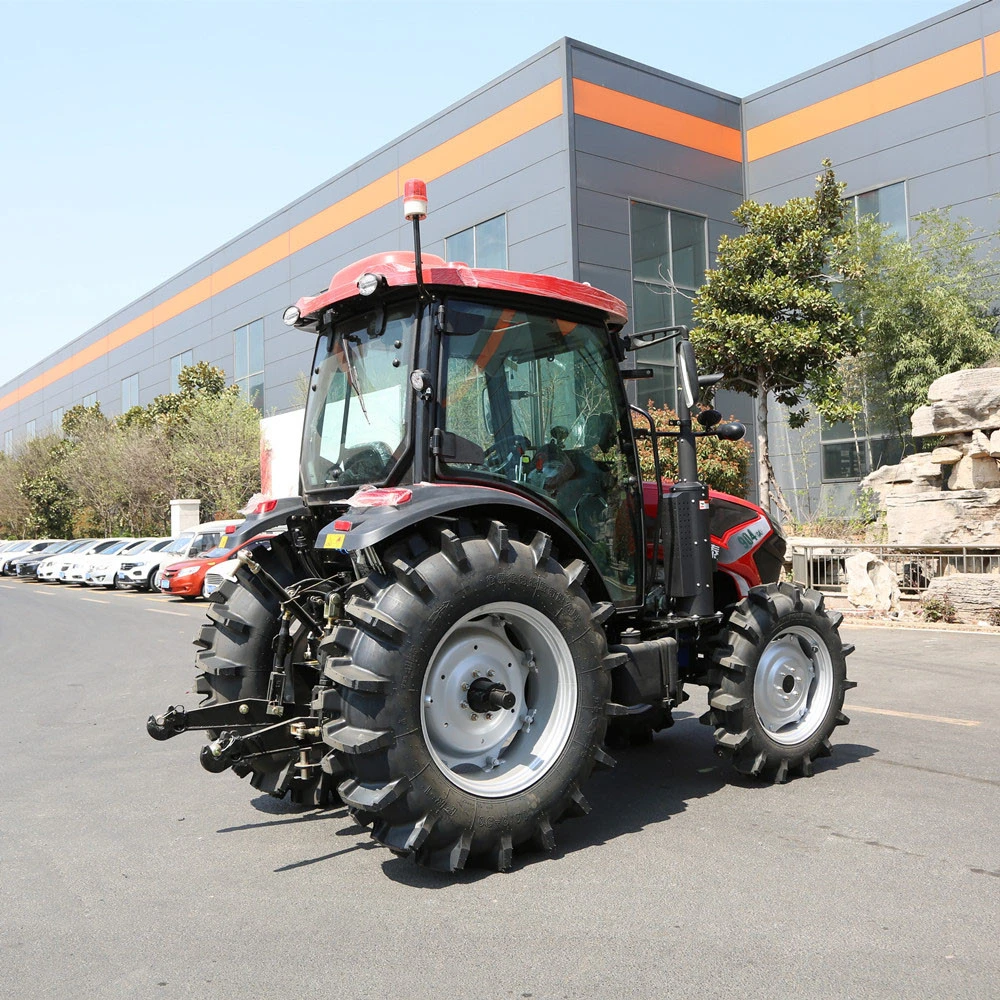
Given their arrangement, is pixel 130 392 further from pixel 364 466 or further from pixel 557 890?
pixel 557 890

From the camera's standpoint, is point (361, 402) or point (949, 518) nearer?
point (361, 402)

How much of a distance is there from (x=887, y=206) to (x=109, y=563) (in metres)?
24.2

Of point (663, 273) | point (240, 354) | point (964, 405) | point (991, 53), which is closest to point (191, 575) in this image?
point (663, 273)

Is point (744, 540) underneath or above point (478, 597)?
above

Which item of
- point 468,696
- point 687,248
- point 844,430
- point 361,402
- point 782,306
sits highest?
point 687,248

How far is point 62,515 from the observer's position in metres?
50.5

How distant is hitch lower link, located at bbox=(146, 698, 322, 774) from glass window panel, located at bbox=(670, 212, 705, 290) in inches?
922

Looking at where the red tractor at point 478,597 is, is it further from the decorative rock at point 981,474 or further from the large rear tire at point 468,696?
the decorative rock at point 981,474

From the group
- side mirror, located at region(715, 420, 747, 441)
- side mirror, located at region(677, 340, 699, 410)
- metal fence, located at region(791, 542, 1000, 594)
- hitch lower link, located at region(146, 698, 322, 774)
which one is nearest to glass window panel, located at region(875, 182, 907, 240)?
metal fence, located at region(791, 542, 1000, 594)

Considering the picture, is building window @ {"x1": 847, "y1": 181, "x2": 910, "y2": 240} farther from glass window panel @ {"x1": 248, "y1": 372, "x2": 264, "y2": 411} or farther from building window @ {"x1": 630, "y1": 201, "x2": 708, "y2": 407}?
glass window panel @ {"x1": 248, "y1": 372, "x2": 264, "y2": 411}

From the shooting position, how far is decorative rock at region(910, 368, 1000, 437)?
16250mm

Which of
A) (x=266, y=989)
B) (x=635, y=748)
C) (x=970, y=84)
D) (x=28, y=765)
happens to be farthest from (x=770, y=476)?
(x=266, y=989)

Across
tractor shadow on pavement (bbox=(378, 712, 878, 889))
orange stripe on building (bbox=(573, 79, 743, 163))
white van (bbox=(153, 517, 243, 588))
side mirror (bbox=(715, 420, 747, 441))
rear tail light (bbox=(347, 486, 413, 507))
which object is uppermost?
orange stripe on building (bbox=(573, 79, 743, 163))

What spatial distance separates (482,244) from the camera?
88.1 ft
